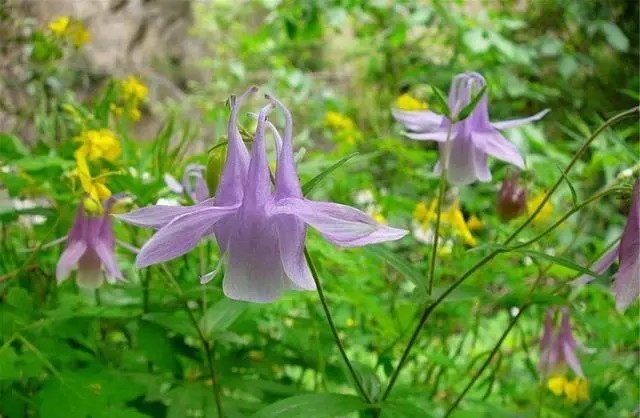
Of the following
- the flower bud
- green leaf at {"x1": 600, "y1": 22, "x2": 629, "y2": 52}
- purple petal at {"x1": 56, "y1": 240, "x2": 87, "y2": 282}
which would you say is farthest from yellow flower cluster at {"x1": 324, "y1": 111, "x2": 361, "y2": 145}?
green leaf at {"x1": 600, "y1": 22, "x2": 629, "y2": 52}

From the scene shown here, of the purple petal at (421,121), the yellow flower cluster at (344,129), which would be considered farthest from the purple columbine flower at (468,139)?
the yellow flower cluster at (344,129)

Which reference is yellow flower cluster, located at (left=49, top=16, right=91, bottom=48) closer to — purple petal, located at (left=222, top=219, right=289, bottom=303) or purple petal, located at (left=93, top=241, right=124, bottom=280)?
purple petal, located at (left=93, top=241, right=124, bottom=280)

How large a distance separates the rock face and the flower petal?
162 inches

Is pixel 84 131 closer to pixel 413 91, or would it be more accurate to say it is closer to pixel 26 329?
pixel 26 329

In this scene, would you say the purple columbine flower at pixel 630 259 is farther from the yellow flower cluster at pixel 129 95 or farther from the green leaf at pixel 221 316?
the yellow flower cluster at pixel 129 95

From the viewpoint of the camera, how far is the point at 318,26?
2654 millimetres

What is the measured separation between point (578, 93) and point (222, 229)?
11.8 ft

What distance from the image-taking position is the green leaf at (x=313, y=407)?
28.1 inches

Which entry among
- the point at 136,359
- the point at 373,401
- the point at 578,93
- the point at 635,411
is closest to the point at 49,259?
the point at 136,359

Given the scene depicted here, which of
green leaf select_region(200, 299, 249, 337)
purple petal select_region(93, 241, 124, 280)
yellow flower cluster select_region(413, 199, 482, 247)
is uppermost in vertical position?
purple petal select_region(93, 241, 124, 280)

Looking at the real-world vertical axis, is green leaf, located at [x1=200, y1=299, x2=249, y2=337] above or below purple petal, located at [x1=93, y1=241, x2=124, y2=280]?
below

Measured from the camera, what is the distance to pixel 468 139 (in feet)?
3.03

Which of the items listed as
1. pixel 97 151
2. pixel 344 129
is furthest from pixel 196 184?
pixel 344 129

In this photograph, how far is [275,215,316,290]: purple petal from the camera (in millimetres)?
595
